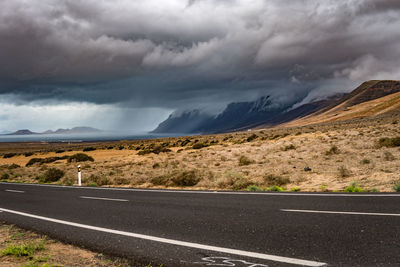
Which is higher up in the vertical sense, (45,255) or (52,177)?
(45,255)

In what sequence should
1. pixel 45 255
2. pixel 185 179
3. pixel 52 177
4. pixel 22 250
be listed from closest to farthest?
1. pixel 45 255
2. pixel 22 250
3. pixel 185 179
4. pixel 52 177

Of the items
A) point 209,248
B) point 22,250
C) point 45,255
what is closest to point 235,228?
point 209,248

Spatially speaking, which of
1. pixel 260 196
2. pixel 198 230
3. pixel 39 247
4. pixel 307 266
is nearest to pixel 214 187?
pixel 260 196

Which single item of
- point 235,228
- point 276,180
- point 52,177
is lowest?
point 52,177

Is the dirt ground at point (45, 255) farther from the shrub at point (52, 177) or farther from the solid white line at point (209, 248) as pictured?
the shrub at point (52, 177)

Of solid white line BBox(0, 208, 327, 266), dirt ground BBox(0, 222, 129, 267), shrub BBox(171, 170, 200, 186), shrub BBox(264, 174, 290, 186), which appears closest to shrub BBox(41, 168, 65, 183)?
shrub BBox(171, 170, 200, 186)

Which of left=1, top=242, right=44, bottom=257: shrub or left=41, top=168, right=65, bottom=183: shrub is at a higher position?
left=1, top=242, right=44, bottom=257: shrub

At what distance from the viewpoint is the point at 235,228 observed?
260 inches

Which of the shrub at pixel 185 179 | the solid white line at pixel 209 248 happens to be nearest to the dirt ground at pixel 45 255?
the solid white line at pixel 209 248

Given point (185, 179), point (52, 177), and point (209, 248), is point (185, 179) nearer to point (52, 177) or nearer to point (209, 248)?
point (209, 248)

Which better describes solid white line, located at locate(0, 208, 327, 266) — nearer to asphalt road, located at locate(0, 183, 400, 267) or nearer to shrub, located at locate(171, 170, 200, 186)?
asphalt road, located at locate(0, 183, 400, 267)

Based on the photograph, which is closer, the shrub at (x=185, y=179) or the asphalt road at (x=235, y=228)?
the asphalt road at (x=235, y=228)

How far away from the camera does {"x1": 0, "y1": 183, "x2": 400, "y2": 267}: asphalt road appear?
16.0 ft

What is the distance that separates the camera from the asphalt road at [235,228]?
4875 millimetres
